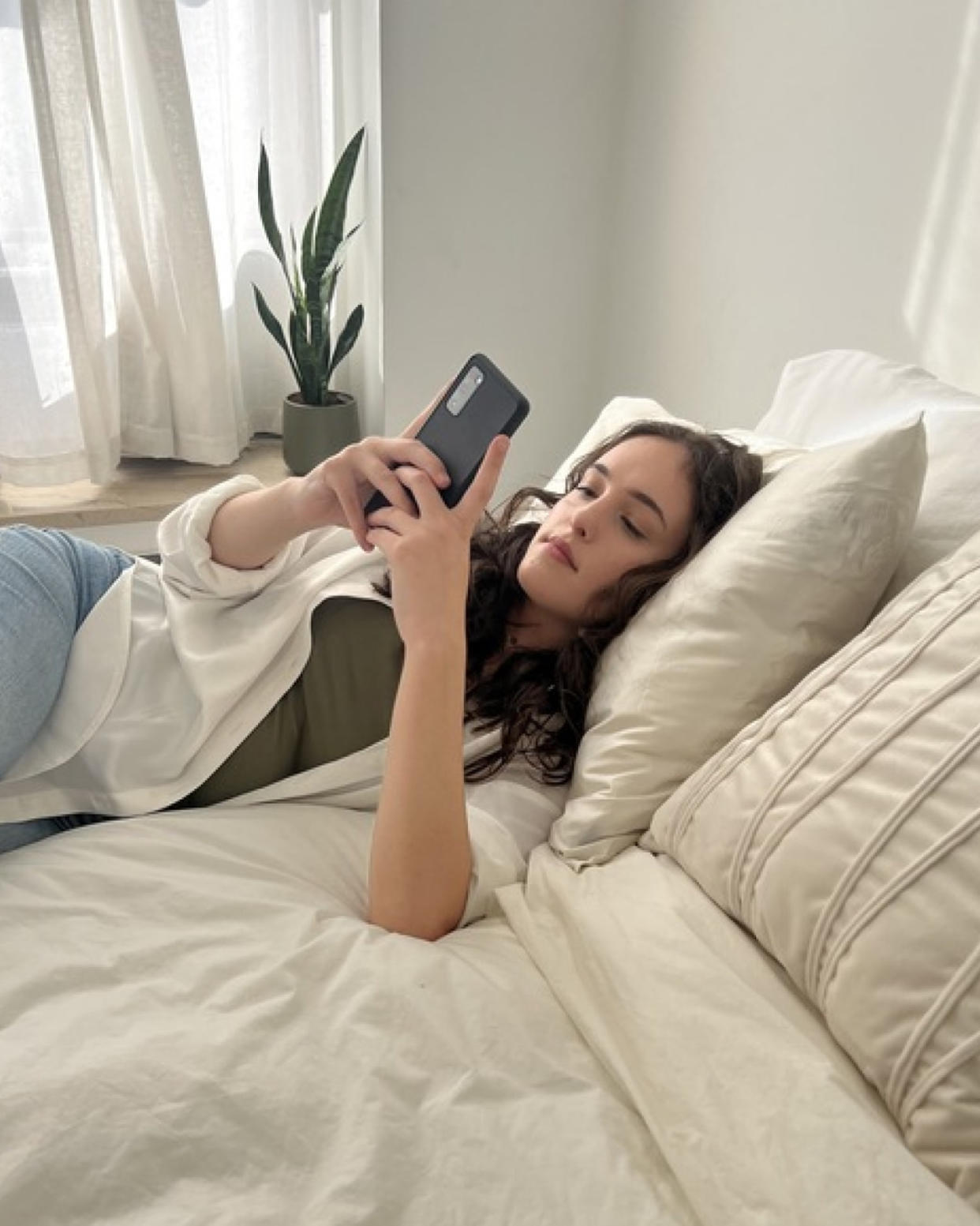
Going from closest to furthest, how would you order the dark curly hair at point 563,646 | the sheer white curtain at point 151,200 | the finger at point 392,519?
the finger at point 392,519 → the dark curly hair at point 563,646 → the sheer white curtain at point 151,200

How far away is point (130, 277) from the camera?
7.15 ft

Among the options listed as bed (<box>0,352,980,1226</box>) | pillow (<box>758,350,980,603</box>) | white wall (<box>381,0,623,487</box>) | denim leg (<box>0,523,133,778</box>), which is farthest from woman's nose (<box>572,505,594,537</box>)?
white wall (<box>381,0,623,487</box>)

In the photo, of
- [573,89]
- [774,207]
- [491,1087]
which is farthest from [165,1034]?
[573,89]

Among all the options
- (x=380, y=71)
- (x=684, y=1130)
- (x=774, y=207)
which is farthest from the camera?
Answer: (x=380, y=71)

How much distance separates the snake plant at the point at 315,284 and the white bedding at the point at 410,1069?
1.57m

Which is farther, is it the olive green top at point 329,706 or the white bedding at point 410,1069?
the olive green top at point 329,706

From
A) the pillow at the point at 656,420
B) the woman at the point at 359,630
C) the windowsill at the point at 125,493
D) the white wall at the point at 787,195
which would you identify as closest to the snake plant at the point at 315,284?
the windowsill at the point at 125,493

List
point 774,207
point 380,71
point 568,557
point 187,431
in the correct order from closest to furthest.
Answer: point 568,557 < point 774,207 < point 380,71 < point 187,431

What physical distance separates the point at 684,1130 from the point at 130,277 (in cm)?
206

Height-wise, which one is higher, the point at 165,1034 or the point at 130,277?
the point at 130,277

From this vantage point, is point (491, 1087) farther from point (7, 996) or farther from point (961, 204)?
point (961, 204)

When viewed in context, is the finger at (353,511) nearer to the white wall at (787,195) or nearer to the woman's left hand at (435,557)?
the woman's left hand at (435,557)

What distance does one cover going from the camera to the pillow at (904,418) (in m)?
0.95

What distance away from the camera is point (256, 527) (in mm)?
1161
